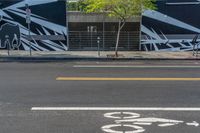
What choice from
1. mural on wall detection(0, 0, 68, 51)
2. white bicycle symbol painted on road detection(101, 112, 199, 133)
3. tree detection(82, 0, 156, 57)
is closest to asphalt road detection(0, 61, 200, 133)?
white bicycle symbol painted on road detection(101, 112, 199, 133)

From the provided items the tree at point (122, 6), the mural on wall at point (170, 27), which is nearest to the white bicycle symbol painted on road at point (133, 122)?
the tree at point (122, 6)

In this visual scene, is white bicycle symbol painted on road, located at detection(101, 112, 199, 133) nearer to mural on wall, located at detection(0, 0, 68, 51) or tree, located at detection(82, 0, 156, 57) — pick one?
tree, located at detection(82, 0, 156, 57)

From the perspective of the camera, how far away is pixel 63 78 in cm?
1316

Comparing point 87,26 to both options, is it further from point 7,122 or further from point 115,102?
point 7,122

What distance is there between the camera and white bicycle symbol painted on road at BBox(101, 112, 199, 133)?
713 centimetres

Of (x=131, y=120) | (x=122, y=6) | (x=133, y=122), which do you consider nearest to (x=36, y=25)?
(x=122, y=6)

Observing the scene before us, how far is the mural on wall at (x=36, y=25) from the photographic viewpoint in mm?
25953

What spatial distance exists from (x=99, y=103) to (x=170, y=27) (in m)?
17.5

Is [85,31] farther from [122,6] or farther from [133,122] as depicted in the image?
[133,122]

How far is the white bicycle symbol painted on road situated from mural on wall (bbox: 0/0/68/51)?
59.9ft

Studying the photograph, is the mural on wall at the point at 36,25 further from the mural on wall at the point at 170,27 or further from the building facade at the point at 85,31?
the mural on wall at the point at 170,27

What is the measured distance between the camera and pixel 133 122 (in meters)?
7.57

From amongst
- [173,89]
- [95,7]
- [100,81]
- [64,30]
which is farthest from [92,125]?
[64,30]

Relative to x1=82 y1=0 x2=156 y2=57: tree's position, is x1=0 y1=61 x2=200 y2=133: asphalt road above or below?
below
